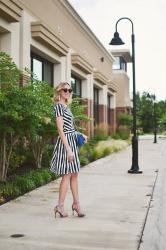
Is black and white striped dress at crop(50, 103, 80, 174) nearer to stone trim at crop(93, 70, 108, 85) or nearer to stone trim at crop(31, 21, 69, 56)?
stone trim at crop(31, 21, 69, 56)

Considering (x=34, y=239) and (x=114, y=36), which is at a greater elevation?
(x=114, y=36)

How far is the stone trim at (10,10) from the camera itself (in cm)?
1216

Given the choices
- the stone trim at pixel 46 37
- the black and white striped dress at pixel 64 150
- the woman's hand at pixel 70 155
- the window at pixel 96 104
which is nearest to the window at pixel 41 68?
the stone trim at pixel 46 37

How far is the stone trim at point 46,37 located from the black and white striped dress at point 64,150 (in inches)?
357

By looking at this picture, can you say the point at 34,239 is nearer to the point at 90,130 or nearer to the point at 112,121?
the point at 90,130

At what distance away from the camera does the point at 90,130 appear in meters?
27.1

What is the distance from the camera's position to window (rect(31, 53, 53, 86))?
54.5 ft

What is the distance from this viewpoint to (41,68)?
17641mm

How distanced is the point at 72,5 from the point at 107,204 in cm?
1529

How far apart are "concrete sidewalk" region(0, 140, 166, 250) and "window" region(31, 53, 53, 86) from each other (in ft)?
22.8

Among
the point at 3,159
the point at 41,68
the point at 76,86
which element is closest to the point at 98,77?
the point at 76,86

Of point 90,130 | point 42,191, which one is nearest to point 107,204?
point 42,191

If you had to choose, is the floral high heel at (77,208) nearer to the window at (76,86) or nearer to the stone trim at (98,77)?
the window at (76,86)

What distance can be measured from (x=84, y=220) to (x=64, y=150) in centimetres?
103
